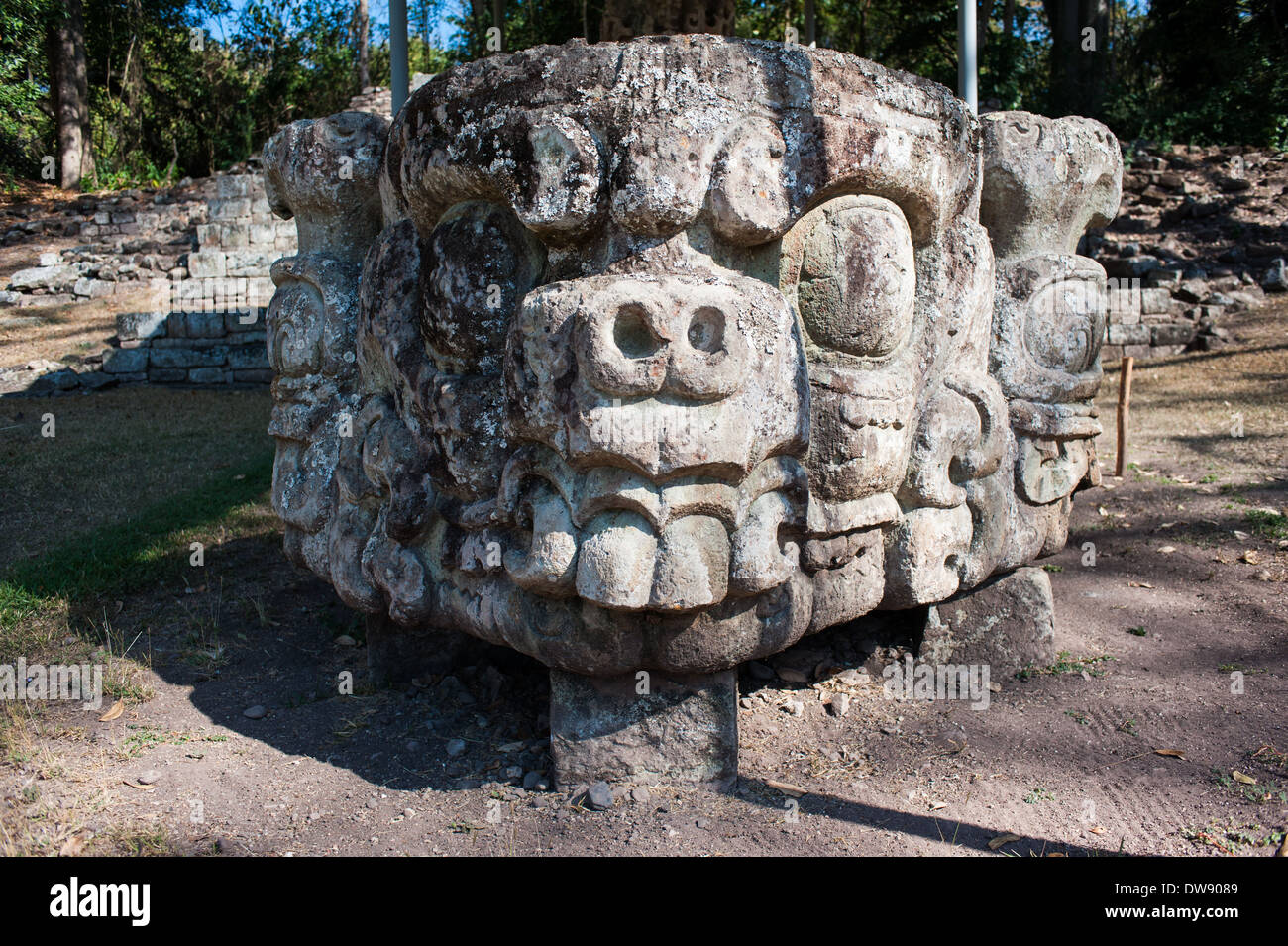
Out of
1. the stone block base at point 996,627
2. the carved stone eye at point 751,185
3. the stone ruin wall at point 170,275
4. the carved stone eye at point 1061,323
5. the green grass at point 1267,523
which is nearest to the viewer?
the carved stone eye at point 751,185

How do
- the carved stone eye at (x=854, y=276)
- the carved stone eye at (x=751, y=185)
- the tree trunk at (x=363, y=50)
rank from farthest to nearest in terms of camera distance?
the tree trunk at (x=363, y=50) < the carved stone eye at (x=854, y=276) < the carved stone eye at (x=751, y=185)

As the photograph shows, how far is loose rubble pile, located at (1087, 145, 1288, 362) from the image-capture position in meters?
9.95

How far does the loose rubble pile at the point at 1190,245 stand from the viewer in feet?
32.7

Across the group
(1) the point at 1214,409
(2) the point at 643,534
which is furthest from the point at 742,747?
(1) the point at 1214,409

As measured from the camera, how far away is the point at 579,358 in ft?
7.41

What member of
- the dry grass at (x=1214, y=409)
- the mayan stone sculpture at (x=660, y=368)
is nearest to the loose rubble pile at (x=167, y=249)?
the dry grass at (x=1214, y=409)

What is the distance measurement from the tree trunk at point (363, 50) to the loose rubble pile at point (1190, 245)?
12802 millimetres

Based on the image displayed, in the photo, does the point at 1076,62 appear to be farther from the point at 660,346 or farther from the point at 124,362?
the point at 660,346

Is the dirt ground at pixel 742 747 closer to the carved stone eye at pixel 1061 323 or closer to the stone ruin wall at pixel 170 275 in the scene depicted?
the carved stone eye at pixel 1061 323

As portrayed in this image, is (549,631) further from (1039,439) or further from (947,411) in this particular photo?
(1039,439)

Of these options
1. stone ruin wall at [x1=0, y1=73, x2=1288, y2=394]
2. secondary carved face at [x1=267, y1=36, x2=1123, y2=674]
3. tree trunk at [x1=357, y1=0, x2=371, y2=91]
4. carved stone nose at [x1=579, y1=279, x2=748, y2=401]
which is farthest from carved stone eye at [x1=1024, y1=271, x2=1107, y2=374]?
tree trunk at [x1=357, y1=0, x2=371, y2=91]

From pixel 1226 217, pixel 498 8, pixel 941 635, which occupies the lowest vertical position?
pixel 941 635

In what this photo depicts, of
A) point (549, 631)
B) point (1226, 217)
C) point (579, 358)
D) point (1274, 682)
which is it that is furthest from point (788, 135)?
point (1226, 217)

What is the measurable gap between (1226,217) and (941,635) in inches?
449
